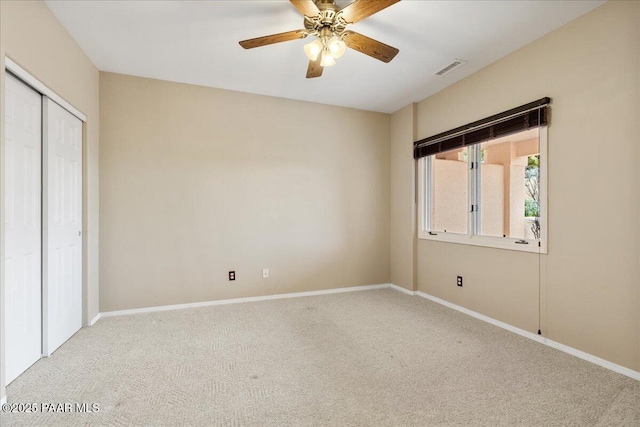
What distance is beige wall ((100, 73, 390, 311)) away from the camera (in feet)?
11.2

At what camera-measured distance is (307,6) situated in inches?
78.1

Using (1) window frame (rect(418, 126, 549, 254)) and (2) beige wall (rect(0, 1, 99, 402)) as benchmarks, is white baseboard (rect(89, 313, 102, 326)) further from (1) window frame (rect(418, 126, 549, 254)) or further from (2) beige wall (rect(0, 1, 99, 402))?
(1) window frame (rect(418, 126, 549, 254))

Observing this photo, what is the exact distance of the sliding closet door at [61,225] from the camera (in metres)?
2.41

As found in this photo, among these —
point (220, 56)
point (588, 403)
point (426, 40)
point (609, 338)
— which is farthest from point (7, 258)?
point (609, 338)

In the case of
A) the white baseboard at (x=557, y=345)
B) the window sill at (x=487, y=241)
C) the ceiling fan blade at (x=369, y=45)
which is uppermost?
the ceiling fan blade at (x=369, y=45)

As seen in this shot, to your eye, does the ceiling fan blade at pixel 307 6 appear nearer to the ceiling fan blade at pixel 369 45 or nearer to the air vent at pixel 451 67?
the ceiling fan blade at pixel 369 45

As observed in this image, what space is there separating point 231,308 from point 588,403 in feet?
10.5

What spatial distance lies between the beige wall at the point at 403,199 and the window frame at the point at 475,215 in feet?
0.45

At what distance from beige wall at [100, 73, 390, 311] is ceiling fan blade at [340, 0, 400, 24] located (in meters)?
2.14

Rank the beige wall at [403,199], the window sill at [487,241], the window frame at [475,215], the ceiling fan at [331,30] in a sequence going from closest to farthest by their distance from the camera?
1. the ceiling fan at [331,30]
2. the window frame at [475,215]
3. the window sill at [487,241]
4. the beige wall at [403,199]

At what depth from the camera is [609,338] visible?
2.25 m

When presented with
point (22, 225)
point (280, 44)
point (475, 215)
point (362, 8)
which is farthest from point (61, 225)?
point (475, 215)

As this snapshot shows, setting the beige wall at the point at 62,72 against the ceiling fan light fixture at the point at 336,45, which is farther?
the ceiling fan light fixture at the point at 336,45

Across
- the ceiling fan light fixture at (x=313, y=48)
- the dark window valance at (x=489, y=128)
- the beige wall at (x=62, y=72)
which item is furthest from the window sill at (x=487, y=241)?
the beige wall at (x=62, y=72)
